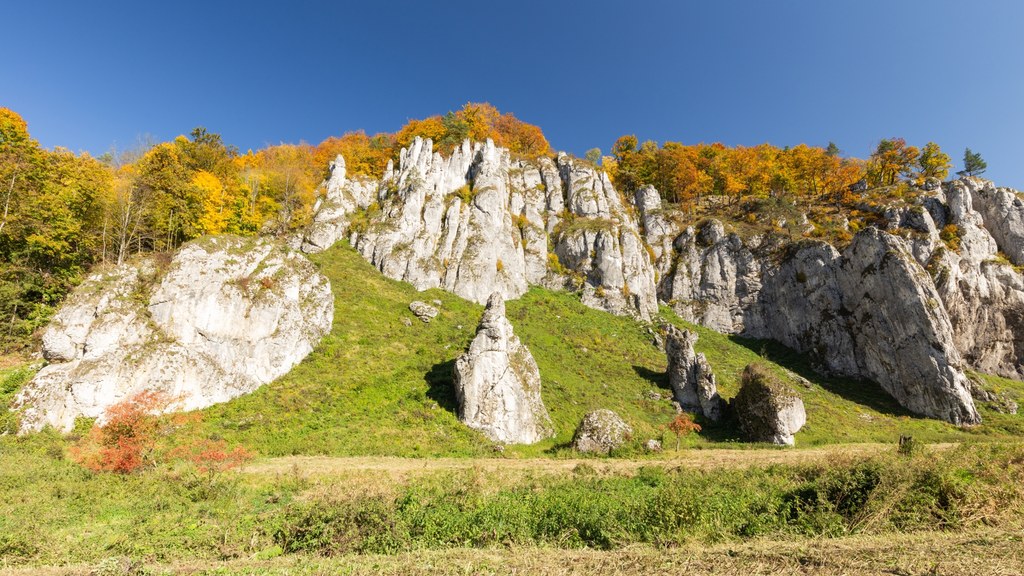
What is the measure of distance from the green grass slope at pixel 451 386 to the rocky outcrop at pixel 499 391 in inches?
47.5

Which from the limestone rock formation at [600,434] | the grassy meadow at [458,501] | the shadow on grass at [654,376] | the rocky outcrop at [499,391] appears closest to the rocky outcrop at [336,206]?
the grassy meadow at [458,501]

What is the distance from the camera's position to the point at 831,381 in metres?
42.2

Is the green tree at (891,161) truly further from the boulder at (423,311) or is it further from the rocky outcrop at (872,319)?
the boulder at (423,311)

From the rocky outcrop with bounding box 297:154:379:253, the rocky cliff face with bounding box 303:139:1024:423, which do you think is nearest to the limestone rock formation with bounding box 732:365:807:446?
the rocky cliff face with bounding box 303:139:1024:423

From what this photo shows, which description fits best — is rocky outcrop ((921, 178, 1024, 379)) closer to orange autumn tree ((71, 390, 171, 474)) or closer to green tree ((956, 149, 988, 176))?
green tree ((956, 149, 988, 176))

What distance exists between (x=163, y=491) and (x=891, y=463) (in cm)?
2572

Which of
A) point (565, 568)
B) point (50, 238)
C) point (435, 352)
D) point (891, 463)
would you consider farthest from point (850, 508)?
point (50, 238)

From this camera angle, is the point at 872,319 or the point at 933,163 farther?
the point at 933,163

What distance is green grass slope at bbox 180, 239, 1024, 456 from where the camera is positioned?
23656 mm

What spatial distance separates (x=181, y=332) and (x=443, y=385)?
18.6 metres

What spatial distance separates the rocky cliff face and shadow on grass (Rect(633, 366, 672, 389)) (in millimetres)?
14029

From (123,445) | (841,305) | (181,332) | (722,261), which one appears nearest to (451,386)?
(123,445)

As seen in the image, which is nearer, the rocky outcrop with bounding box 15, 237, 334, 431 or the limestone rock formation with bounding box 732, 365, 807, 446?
the rocky outcrop with bounding box 15, 237, 334, 431

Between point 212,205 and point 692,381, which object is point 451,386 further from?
point 212,205
